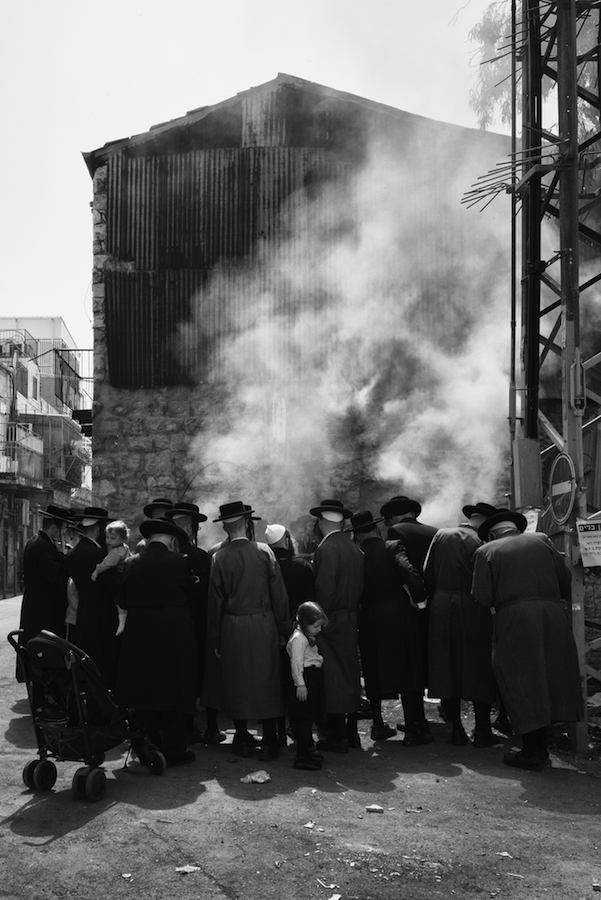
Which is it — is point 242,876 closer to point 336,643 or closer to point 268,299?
point 336,643

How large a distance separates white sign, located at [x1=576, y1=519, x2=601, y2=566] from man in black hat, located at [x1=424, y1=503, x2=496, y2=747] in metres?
0.93

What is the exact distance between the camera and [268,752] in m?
6.96

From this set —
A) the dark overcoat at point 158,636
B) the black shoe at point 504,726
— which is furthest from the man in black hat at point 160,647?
the black shoe at point 504,726

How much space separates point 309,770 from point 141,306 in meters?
9.11

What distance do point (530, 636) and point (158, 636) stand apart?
2.85 metres

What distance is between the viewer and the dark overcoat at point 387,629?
7.67 metres

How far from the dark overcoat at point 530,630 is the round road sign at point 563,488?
0.62 meters

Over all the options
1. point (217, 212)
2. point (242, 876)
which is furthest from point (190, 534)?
point (217, 212)

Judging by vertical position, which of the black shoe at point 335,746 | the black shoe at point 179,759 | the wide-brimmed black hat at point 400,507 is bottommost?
the black shoe at point 335,746

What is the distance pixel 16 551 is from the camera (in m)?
45.2

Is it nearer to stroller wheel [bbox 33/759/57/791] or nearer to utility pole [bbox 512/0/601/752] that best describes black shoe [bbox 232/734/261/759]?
stroller wheel [bbox 33/759/57/791]

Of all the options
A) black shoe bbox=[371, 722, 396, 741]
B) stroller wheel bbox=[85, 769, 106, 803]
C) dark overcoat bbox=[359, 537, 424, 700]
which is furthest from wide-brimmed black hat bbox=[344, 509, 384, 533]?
stroller wheel bbox=[85, 769, 106, 803]

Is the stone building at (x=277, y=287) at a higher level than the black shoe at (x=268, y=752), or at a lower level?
higher

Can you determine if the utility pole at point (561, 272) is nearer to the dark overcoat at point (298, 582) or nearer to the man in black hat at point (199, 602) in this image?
the dark overcoat at point (298, 582)
